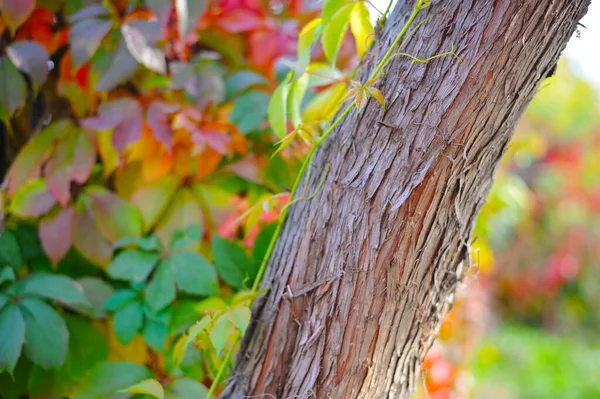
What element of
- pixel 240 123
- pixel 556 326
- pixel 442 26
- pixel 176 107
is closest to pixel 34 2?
pixel 176 107

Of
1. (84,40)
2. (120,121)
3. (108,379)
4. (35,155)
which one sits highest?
(84,40)

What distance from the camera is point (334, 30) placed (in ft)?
2.76

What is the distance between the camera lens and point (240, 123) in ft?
3.39

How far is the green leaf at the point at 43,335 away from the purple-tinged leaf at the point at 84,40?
429 mm

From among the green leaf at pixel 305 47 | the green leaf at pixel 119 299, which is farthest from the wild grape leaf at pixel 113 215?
the green leaf at pixel 305 47

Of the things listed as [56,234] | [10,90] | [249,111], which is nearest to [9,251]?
[56,234]

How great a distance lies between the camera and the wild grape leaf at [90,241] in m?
1.02

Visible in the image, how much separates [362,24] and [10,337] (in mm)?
714

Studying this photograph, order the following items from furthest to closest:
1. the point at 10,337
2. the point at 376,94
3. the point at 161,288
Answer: the point at 161,288 < the point at 10,337 < the point at 376,94

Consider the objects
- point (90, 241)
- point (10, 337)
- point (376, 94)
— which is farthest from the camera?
point (90, 241)

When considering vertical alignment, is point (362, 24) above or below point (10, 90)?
above

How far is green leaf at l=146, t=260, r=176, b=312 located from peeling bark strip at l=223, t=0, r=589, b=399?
0.19 metres

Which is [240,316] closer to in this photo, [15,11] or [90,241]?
[90,241]

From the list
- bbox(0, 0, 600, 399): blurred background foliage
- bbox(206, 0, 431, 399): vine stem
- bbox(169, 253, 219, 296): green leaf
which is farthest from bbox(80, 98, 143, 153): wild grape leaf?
bbox(206, 0, 431, 399): vine stem
